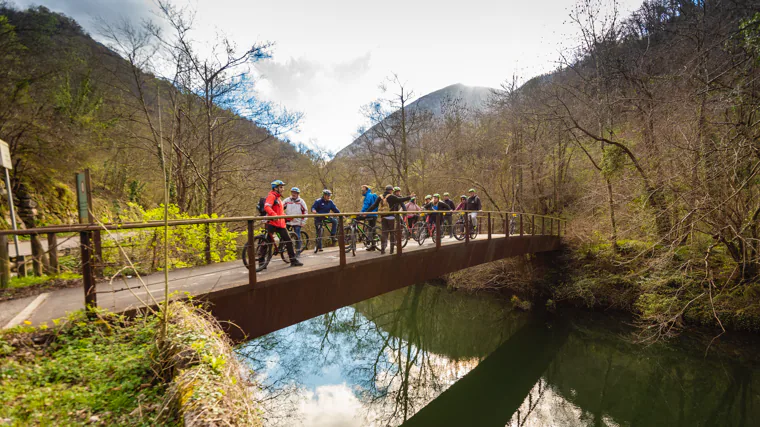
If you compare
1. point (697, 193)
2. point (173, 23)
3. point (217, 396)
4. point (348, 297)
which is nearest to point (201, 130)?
point (173, 23)

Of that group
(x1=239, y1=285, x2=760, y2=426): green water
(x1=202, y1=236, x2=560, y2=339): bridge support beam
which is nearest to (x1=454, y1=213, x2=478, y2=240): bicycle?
(x1=202, y1=236, x2=560, y2=339): bridge support beam

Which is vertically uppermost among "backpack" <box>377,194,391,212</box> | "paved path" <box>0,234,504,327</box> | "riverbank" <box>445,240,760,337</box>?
"backpack" <box>377,194,391,212</box>

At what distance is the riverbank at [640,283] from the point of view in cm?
833

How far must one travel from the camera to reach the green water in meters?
7.55

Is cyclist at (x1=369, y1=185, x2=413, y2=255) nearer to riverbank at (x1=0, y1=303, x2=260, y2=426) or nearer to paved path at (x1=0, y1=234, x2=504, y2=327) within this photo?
paved path at (x1=0, y1=234, x2=504, y2=327)

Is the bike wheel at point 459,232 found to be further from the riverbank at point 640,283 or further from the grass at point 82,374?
the grass at point 82,374

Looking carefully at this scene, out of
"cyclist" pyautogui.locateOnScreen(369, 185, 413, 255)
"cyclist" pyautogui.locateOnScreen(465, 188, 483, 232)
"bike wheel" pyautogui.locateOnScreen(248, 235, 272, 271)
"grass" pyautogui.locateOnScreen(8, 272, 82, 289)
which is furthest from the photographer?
"cyclist" pyautogui.locateOnScreen(465, 188, 483, 232)

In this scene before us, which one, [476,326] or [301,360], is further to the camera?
[476,326]

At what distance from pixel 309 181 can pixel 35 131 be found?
15973mm

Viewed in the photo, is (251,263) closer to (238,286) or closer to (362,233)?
(238,286)

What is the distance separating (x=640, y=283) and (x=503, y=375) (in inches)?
185

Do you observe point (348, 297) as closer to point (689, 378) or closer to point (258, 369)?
point (258, 369)

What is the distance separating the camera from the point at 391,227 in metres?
7.12

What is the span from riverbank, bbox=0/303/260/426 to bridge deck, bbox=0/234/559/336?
1.38 feet
